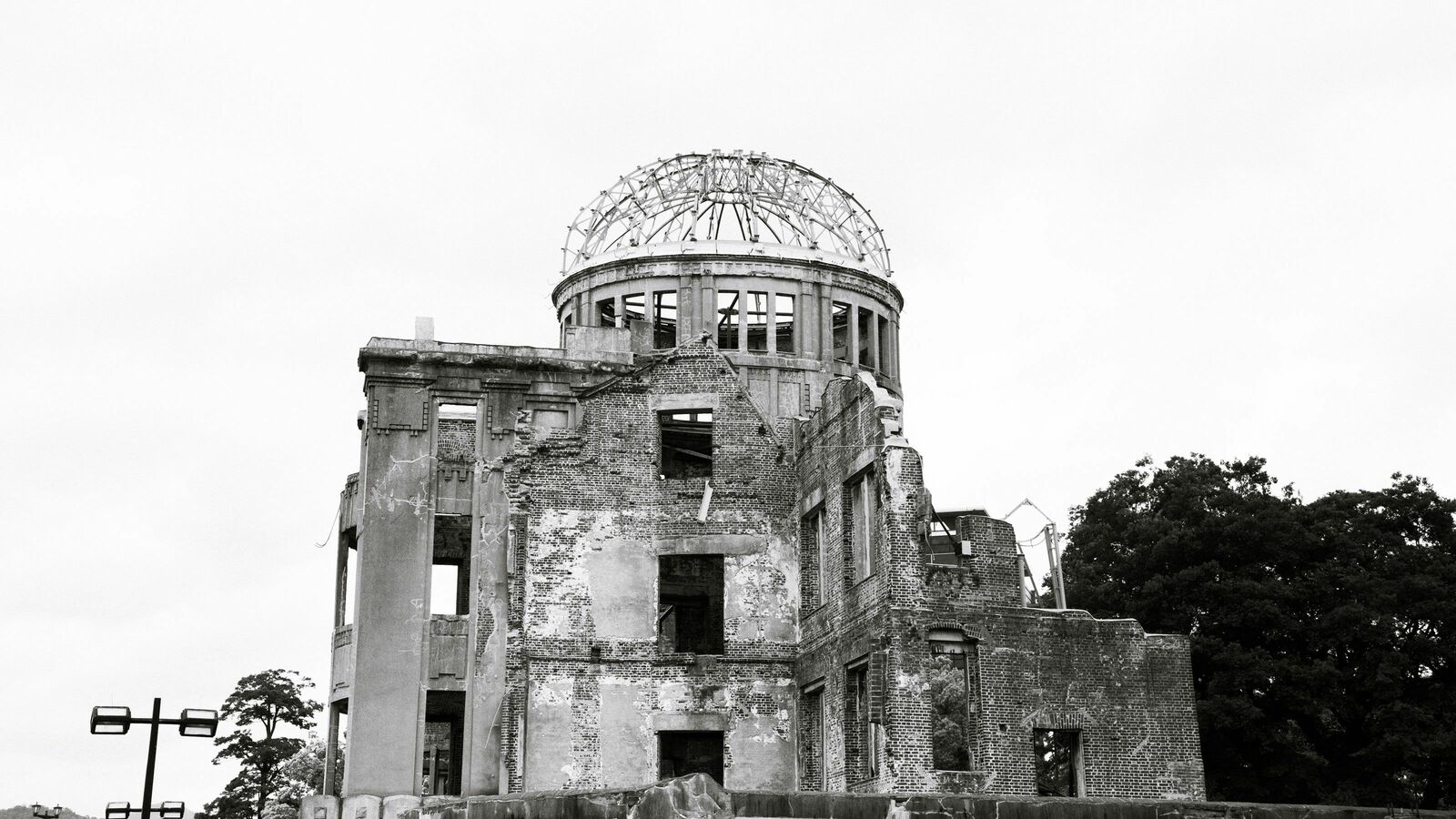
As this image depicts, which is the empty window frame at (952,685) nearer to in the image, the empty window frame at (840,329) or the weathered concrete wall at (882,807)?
the weathered concrete wall at (882,807)

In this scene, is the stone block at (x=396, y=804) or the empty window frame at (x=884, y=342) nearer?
the stone block at (x=396, y=804)

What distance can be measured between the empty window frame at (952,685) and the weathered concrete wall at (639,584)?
285 cm

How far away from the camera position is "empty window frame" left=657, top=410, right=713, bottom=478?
32.2 meters

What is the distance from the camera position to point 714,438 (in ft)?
98.3

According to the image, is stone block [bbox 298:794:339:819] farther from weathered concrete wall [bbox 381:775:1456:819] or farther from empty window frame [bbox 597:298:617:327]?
weathered concrete wall [bbox 381:775:1456:819]

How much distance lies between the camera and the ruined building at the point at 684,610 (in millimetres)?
24922

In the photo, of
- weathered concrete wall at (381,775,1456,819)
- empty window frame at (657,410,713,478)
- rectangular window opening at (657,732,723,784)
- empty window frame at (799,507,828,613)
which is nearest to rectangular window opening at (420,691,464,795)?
rectangular window opening at (657,732,723,784)

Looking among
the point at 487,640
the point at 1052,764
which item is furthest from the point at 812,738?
the point at 1052,764

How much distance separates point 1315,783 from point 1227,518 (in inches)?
236

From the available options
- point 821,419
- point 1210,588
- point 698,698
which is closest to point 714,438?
point 821,419

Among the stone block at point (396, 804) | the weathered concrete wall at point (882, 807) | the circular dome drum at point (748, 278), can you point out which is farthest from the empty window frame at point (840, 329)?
the weathered concrete wall at point (882, 807)

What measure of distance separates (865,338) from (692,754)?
12.2m

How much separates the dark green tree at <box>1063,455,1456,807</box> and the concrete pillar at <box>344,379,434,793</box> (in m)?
15.5

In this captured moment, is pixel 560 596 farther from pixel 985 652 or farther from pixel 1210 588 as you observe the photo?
pixel 1210 588
